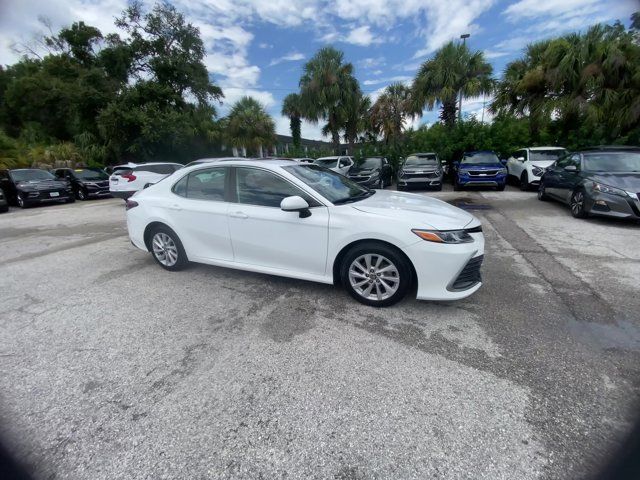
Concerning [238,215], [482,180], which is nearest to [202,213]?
[238,215]

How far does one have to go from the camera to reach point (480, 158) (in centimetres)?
1301

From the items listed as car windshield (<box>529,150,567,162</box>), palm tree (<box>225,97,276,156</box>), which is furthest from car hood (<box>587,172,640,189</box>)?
palm tree (<box>225,97,276,156</box>)

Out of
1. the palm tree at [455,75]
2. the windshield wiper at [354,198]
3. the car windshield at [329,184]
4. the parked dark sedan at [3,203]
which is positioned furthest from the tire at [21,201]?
the palm tree at [455,75]

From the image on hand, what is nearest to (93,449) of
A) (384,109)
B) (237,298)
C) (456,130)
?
(237,298)

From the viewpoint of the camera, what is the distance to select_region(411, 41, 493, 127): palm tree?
16.7m

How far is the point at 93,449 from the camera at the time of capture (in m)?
1.83

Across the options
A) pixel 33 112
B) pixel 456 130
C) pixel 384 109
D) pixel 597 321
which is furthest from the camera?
pixel 33 112

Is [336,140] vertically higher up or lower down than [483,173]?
higher up

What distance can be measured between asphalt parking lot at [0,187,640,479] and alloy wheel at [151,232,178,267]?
334 millimetres

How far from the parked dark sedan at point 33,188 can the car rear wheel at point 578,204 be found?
672 inches

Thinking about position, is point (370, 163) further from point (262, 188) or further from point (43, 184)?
point (43, 184)

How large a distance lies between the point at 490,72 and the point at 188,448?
807 inches

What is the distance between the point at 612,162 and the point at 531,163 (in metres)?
5.05

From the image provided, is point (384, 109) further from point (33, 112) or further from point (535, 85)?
point (33, 112)
